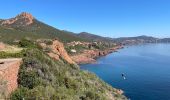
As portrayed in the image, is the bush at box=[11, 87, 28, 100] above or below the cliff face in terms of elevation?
below

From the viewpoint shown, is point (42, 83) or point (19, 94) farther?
point (42, 83)

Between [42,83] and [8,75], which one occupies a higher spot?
[8,75]

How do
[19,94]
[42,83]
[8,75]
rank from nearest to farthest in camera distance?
[19,94] → [8,75] → [42,83]

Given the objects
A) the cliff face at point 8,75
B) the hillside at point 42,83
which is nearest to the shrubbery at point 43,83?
the hillside at point 42,83

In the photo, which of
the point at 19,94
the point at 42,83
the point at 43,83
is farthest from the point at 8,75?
the point at 43,83

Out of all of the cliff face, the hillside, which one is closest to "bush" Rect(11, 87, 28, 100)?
the hillside

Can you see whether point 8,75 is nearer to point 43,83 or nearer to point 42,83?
point 42,83

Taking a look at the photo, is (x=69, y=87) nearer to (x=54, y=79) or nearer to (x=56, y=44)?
(x=54, y=79)

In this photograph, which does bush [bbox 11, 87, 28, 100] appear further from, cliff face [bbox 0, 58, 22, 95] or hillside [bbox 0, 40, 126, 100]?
cliff face [bbox 0, 58, 22, 95]

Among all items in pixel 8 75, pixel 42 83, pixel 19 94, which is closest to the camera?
pixel 19 94
